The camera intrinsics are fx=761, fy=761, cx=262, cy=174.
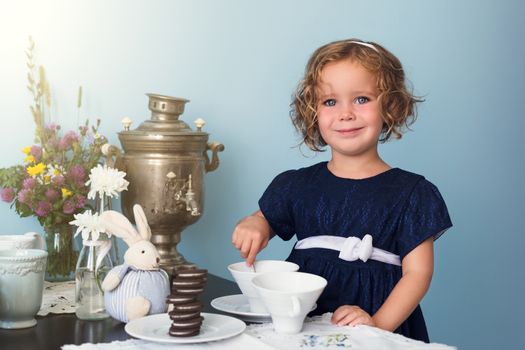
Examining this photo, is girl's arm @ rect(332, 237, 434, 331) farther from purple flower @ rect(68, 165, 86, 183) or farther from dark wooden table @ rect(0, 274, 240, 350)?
purple flower @ rect(68, 165, 86, 183)

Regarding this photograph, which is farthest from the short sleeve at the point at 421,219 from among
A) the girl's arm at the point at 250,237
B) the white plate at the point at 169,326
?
the white plate at the point at 169,326

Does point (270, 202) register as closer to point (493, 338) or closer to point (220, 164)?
point (220, 164)

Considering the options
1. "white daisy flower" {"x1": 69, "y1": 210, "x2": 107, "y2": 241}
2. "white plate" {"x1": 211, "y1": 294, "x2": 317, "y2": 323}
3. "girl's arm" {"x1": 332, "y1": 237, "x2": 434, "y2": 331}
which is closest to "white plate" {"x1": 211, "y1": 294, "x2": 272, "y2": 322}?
"white plate" {"x1": 211, "y1": 294, "x2": 317, "y2": 323}

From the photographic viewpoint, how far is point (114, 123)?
153 cm

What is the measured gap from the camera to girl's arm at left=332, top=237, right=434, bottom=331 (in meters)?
1.04

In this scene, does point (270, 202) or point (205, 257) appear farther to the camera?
point (205, 257)

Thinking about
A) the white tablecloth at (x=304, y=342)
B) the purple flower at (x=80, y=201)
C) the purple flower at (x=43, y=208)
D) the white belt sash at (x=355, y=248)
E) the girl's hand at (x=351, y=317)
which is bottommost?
the white tablecloth at (x=304, y=342)

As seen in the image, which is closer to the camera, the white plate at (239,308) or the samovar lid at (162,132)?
the white plate at (239,308)

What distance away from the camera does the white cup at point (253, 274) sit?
1048 mm

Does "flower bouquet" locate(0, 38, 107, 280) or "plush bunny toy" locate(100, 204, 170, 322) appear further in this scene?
"flower bouquet" locate(0, 38, 107, 280)

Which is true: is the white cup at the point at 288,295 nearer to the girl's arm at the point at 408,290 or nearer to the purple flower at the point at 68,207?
the girl's arm at the point at 408,290

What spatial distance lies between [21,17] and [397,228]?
802mm

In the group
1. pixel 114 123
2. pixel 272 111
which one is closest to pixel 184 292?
pixel 114 123

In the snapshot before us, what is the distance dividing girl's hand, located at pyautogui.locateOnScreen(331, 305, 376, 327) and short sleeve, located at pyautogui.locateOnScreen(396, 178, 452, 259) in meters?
0.17
